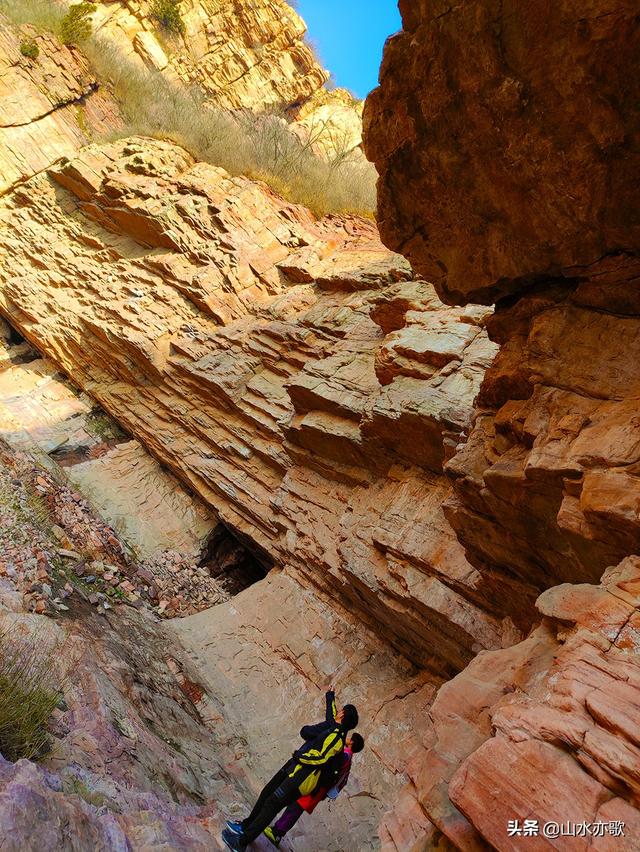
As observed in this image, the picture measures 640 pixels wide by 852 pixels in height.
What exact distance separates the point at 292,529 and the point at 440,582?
3.77 m

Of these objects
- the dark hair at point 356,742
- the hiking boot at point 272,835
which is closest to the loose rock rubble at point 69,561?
the hiking boot at point 272,835

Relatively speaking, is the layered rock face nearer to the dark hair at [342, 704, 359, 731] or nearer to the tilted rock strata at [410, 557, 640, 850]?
the tilted rock strata at [410, 557, 640, 850]

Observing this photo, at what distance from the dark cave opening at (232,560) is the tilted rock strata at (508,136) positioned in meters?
8.24

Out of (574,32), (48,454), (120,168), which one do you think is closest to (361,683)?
(574,32)

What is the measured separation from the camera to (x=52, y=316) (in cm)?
1442

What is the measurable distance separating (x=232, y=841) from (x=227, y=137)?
1928 cm

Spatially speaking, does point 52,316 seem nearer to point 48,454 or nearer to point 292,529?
point 48,454

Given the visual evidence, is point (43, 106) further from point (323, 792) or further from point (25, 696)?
point (323, 792)

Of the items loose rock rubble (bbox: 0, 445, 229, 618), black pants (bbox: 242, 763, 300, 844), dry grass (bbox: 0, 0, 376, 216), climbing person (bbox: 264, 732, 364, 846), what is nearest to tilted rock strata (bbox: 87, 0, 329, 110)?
dry grass (bbox: 0, 0, 376, 216)

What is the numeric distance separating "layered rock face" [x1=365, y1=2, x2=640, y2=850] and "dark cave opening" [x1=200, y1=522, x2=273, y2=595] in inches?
289

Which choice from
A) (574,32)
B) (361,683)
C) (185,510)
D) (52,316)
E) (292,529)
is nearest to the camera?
(574,32)

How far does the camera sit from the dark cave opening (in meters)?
11.0

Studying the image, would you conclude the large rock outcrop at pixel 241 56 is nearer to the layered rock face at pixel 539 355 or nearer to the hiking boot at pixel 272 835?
the layered rock face at pixel 539 355

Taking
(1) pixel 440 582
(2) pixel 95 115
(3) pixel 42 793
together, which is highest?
(2) pixel 95 115
